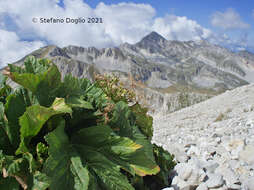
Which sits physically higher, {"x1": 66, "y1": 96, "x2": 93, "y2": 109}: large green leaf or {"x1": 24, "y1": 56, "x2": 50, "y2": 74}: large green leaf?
{"x1": 24, "y1": 56, "x2": 50, "y2": 74}: large green leaf

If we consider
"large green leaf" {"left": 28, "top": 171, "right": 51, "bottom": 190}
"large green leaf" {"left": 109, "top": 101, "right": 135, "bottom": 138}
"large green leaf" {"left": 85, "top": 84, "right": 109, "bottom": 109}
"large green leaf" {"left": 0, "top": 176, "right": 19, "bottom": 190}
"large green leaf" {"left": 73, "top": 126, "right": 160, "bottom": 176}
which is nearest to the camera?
"large green leaf" {"left": 28, "top": 171, "right": 51, "bottom": 190}

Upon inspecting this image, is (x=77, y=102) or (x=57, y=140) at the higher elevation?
(x=77, y=102)

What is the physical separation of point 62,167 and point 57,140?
0.91 feet

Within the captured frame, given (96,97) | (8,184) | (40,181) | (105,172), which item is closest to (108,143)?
Answer: (105,172)

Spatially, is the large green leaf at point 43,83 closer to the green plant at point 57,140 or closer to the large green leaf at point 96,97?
the green plant at point 57,140

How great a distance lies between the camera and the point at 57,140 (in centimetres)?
230

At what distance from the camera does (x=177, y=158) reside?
5262 mm

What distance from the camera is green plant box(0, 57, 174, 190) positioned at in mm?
2242

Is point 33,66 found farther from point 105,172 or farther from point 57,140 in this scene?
point 105,172

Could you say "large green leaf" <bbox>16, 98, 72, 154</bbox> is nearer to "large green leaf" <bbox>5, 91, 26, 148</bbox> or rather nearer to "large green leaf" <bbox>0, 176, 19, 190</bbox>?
"large green leaf" <bbox>5, 91, 26, 148</bbox>

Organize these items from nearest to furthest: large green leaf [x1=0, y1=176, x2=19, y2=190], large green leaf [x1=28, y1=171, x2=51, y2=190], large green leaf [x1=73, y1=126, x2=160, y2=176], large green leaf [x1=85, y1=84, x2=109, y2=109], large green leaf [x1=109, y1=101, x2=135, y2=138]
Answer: large green leaf [x1=28, y1=171, x2=51, y2=190] → large green leaf [x1=0, y1=176, x2=19, y2=190] → large green leaf [x1=73, y1=126, x2=160, y2=176] → large green leaf [x1=85, y1=84, x2=109, y2=109] → large green leaf [x1=109, y1=101, x2=135, y2=138]

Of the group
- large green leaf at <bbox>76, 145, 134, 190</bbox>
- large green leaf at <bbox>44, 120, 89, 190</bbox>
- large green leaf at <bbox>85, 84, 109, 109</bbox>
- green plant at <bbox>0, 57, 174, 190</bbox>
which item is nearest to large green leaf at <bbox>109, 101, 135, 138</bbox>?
green plant at <bbox>0, 57, 174, 190</bbox>

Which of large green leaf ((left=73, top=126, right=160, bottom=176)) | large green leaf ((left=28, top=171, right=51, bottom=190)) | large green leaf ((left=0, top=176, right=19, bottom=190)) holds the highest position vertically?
large green leaf ((left=73, top=126, right=160, bottom=176))

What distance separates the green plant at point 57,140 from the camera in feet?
7.36
